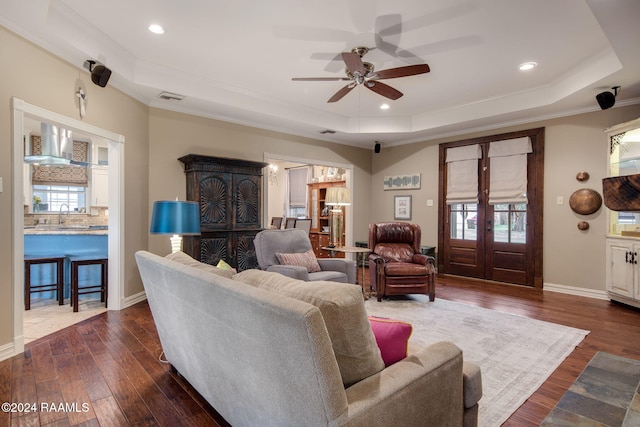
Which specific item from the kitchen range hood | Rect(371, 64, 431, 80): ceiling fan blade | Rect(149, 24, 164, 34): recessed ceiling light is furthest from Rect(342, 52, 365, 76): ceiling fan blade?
the kitchen range hood

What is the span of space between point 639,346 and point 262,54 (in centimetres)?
464

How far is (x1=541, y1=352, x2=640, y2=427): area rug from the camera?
1899 mm

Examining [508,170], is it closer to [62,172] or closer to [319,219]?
[319,219]

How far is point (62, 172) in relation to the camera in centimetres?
674

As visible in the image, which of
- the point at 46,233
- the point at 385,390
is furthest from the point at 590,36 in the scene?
the point at 46,233

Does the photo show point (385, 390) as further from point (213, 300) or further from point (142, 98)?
Answer: point (142, 98)

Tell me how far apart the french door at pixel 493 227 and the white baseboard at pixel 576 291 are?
14 cm

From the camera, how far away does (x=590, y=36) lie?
3240 mm

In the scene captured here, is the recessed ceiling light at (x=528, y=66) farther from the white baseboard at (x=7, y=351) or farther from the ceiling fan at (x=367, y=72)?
the white baseboard at (x=7, y=351)

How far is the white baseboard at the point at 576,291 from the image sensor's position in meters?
4.60

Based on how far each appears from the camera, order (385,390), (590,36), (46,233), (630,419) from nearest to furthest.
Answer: (385,390) → (630,419) → (590,36) → (46,233)

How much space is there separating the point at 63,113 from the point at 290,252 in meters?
2.72

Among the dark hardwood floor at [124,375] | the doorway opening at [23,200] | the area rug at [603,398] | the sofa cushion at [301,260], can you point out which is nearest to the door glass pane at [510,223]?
the dark hardwood floor at [124,375]

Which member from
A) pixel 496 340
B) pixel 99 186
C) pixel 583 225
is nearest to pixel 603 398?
pixel 496 340
